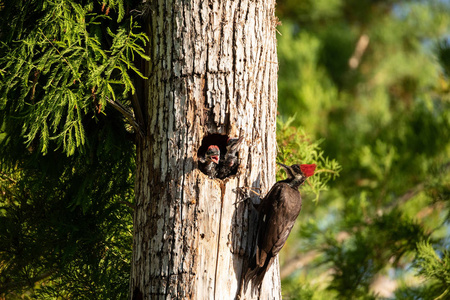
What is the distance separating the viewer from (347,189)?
7.83 meters

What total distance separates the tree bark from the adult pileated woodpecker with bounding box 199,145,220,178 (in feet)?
0.26

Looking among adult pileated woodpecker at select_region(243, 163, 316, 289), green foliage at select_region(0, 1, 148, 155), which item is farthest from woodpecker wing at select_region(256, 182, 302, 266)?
green foliage at select_region(0, 1, 148, 155)

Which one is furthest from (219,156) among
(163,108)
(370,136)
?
(370,136)

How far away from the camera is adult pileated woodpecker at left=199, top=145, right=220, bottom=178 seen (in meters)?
3.41

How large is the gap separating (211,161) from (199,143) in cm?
13

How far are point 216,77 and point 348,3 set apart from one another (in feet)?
28.8

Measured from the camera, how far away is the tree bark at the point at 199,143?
10.8 feet

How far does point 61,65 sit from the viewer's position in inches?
133

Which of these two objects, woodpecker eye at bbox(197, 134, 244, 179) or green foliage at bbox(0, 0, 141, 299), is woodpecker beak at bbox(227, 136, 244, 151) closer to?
woodpecker eye at bbox(197, 134, 244, 179)

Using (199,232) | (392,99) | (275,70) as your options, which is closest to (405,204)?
(392,99)

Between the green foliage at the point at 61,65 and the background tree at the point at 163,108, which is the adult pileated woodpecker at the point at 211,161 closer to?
the background tree at the point at 163,108

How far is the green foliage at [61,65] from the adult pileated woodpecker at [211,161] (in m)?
0.60

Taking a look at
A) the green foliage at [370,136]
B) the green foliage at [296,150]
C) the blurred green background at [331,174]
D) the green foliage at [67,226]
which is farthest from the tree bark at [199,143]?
the green foliage at [370,136]

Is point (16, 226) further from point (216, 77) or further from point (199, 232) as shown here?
point (216, 77)
